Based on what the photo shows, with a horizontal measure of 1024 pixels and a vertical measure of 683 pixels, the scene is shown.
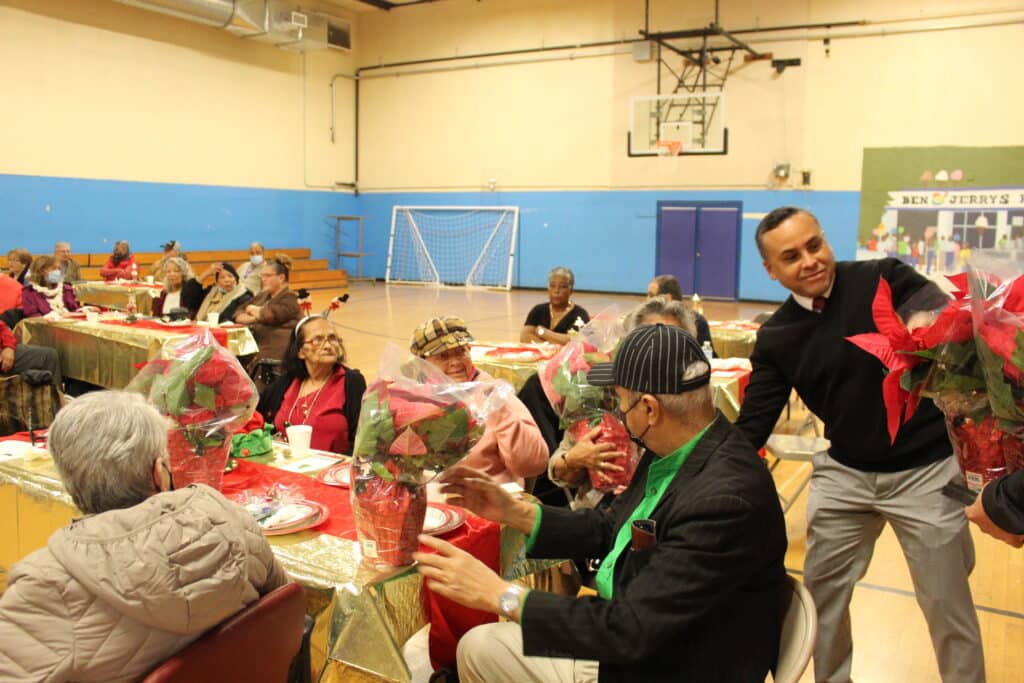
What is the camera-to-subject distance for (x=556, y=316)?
22.9 ft

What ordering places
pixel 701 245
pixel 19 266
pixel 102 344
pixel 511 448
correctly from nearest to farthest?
pixel 511 448 → pixel 102 344 → pixel 19 266 → pixel 701 245

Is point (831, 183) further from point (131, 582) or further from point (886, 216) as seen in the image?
point (131, 582)

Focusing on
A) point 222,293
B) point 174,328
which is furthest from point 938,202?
point 174,328

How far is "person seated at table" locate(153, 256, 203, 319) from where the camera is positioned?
8469mm

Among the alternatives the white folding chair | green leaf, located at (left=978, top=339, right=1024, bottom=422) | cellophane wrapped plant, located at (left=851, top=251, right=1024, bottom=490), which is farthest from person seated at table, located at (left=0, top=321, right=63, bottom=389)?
green leaf, located at (left=978, top=339, right=1024, bottom=422)

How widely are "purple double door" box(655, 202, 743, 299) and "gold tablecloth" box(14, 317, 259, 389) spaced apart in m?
11.0

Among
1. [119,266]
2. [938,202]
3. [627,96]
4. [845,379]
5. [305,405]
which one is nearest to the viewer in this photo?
[845,379]

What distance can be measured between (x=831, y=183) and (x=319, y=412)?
13.5m

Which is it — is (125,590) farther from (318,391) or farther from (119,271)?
(119,271)

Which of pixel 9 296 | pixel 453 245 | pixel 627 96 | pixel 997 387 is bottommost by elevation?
pixel 9 296

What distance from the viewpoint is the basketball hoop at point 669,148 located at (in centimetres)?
1614

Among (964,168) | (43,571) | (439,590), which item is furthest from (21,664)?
(964,168)

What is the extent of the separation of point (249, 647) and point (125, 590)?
0.97 feet

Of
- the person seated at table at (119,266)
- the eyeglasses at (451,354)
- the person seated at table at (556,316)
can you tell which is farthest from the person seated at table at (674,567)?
the person seated at table at (119,266)
